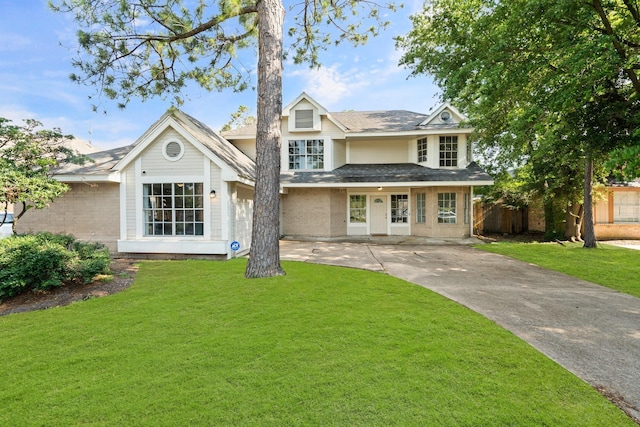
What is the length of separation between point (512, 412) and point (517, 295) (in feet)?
14.4

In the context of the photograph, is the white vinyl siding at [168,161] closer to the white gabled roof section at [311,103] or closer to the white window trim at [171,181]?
the white window trim at [171,181]

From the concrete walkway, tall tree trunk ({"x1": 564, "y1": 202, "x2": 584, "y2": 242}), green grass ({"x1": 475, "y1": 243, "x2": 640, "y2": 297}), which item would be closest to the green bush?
the concrete walkway

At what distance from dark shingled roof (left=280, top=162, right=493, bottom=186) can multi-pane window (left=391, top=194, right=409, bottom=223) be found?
1401mm

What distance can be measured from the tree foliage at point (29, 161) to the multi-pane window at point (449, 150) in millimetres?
15048

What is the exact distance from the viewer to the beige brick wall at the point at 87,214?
429 inches

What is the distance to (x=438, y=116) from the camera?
51.2 feet

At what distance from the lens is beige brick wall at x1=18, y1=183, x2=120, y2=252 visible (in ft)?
35.8

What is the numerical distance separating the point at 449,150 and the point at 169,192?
13.2 meters

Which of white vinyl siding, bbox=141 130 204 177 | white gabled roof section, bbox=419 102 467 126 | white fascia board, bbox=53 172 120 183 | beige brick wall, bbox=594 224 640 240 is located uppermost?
white gabled roof section, bbox=419 102 467 126

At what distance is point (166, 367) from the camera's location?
10.8ft

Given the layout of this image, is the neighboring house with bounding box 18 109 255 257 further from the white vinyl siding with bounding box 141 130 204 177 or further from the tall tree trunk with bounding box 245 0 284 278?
the tall tree trunk with bounding box 245 0 284 278

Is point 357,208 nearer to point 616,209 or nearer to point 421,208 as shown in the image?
point 421,208

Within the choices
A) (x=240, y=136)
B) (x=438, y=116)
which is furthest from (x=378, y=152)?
(x=240, y=136)

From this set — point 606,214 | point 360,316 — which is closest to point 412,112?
point 606,214
